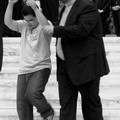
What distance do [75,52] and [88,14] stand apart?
0.39m

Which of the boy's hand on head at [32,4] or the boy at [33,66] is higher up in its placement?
the boy's hand on head at [32,4]

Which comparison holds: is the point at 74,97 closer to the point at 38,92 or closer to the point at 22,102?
the point at 38,92

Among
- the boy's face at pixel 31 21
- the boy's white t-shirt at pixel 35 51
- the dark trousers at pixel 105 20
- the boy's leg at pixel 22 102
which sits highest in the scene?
the boy's face at pixel 31 21

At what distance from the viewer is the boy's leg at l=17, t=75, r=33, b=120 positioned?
17.0ft

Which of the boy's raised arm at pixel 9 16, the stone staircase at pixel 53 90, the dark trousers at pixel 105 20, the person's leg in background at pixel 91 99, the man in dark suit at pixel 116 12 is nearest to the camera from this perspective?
the person's leg in background at pixel 91 99

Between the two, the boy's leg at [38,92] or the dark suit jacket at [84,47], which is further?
the boy's leg at [38,92]

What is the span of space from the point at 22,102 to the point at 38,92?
0.89 ft

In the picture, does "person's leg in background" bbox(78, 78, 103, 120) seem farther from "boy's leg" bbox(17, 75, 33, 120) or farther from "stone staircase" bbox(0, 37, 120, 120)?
"stone staircase" bbox(0, 37, 120, 120)

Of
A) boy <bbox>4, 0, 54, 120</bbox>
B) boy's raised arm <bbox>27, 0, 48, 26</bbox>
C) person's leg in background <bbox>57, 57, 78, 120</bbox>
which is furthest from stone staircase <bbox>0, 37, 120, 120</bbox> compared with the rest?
boy's raised arm <bbox>27, 0, 48, 26</bbox>

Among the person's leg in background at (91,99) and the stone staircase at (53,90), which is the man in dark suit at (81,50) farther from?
the stone staircase at (53,90)

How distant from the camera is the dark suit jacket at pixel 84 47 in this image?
458 cm

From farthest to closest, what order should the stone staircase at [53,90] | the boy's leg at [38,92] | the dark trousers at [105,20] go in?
1. the dark trousers at [105,20]
2. the stone staircase at [53,90]
3. the boy's leg at [38,92]

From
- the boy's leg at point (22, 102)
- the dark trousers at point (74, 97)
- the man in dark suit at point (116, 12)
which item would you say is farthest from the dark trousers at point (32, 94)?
the man in dark suit at point (116, 12)

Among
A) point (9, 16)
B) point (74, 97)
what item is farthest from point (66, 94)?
point (9, 16)
